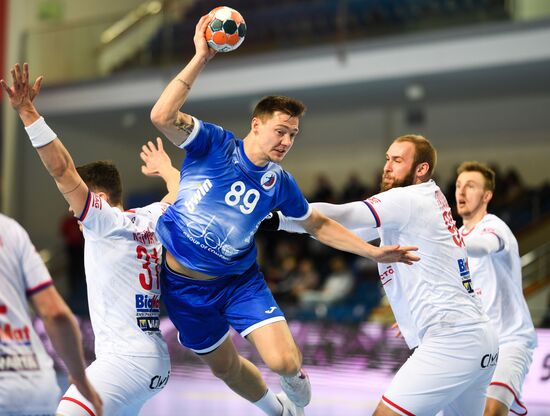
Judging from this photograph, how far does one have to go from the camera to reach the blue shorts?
5.53 meters

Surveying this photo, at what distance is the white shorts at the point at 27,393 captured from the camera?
3.52 metres

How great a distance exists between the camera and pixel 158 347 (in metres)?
5.09

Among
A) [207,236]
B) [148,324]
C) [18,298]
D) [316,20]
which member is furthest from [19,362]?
[316,20]

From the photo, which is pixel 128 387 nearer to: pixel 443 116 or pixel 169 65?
pixel 169 65

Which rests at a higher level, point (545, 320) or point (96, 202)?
point (96, 202)

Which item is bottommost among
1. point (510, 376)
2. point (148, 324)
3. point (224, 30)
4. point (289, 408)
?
point (289, 408)

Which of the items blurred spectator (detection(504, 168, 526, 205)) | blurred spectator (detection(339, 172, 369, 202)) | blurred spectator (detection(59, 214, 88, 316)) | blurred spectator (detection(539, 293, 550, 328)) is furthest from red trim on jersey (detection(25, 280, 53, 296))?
blurred spectator (detection(59, 214, 88, 316))

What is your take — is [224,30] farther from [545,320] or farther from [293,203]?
[545,320]

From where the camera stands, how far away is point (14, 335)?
3.55 metres

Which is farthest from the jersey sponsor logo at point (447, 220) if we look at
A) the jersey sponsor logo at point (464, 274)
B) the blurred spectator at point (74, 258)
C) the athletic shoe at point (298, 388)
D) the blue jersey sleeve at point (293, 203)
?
the blurred spectator at point (74, 258)

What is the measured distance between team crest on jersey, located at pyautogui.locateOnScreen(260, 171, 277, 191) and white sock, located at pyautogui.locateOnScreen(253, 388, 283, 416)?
158 cm

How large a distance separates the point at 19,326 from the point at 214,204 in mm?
2031

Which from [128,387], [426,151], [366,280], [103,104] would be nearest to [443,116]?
[366,280]

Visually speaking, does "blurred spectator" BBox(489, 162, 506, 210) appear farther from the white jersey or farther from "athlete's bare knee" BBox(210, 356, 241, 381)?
the white jersey
